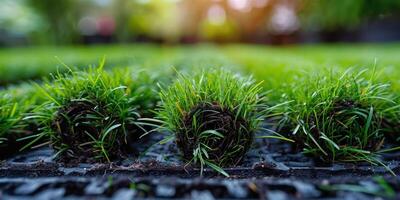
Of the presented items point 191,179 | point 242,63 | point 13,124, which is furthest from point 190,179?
point 242,63

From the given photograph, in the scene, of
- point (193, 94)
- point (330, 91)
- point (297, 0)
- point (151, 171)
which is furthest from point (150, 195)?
point (297, 0)

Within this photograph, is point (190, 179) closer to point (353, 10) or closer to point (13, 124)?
Answer: point (13, 124)

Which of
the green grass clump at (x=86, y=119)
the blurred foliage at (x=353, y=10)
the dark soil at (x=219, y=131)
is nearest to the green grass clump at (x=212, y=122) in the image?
the dark soil at (x=219, y=131)

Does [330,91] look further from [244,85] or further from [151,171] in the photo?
[151,171]

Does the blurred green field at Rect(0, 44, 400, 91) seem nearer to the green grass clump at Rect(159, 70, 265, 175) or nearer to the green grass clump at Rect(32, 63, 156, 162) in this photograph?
the green grass clump at Rect(32, 63, 156, 162)

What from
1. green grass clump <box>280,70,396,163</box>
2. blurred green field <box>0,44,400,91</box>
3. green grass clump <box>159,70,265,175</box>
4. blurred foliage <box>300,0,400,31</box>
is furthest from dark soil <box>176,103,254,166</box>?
blurred foliage <box>300,0,400,31</box>

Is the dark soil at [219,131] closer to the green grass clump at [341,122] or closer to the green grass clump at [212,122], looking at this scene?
the green grass clump at [212,122]
